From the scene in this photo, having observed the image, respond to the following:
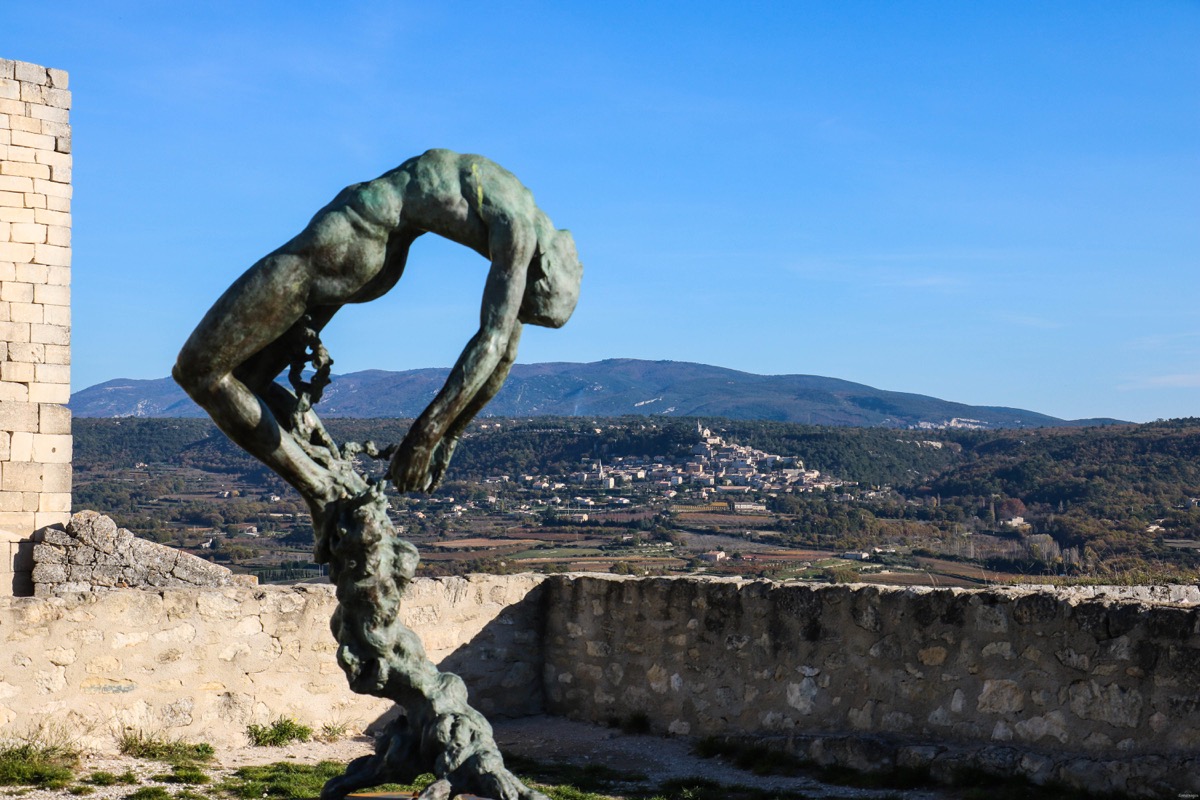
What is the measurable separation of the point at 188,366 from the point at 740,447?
3548cm

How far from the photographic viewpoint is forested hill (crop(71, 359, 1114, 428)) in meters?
86.5

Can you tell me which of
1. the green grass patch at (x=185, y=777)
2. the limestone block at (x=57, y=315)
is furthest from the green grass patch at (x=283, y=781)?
the limestone block at (x=57, y=315)

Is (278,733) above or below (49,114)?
below

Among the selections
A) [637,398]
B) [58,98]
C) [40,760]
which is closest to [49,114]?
[58,98]

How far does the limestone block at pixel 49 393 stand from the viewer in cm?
1219

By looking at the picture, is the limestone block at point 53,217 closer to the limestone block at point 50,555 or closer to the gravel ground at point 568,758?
the limestone block at point 50,555

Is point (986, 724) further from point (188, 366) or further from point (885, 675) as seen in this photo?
point (188, 366)

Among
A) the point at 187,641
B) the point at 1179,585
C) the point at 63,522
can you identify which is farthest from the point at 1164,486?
the point at 187,641

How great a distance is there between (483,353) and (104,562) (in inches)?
312

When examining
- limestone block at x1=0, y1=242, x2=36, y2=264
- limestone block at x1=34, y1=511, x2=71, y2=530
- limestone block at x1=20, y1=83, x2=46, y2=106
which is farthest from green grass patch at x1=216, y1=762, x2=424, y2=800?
limestone block at x1=20, y1=83, x2=46, y2=106

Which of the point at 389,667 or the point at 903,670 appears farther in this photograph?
the point at 903,670

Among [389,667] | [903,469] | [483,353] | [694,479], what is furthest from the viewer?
[903,469]

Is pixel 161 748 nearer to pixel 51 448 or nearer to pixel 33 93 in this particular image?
pixel 51 448

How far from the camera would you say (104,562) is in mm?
11492
